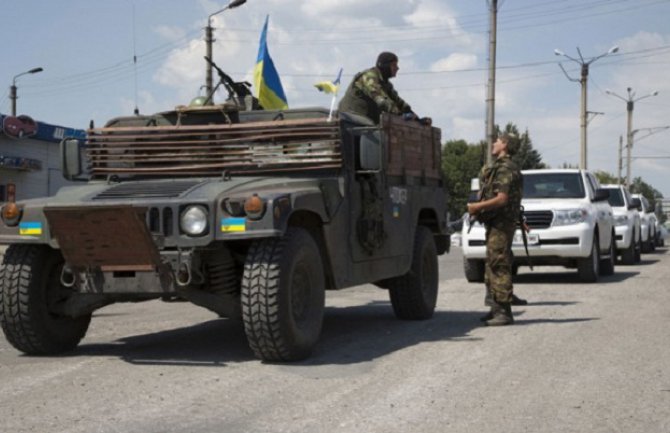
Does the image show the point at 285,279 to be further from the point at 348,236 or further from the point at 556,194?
the point at 556,194

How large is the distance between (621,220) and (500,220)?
502 inches

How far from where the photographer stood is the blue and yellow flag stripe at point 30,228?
723 centimetres

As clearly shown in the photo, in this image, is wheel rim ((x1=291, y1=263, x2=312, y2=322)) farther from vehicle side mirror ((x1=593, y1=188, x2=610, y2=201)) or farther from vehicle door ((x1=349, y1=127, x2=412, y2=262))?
vehicle side mirror ((x1=593, y1=188, x2=610, y2=201))

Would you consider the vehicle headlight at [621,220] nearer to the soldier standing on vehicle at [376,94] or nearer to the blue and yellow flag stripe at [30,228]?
the soldier standing on vehicle at [376,94]

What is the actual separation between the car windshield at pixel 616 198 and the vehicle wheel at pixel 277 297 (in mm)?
16705

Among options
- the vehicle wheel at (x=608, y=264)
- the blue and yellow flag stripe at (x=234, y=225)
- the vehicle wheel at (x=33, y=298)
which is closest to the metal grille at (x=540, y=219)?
the vehicle wheel at (x=608, y=264)

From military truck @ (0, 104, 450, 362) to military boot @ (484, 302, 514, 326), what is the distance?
1.07 m

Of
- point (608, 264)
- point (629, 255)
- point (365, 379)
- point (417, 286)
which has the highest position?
point (417, 286)

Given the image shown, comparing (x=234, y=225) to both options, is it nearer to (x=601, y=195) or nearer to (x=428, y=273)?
(x=428, y=273)

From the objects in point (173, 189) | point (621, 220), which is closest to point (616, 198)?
point (621, 220)

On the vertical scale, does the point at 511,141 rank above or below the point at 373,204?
above

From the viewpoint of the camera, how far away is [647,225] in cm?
2808

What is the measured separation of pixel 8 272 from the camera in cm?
739

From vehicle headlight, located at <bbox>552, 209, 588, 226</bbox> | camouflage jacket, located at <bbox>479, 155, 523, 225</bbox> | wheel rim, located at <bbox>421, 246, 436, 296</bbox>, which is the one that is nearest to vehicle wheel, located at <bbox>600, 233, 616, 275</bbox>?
vehicle headlight, located at <bbox>552, 209, 588, 226</bbox>
